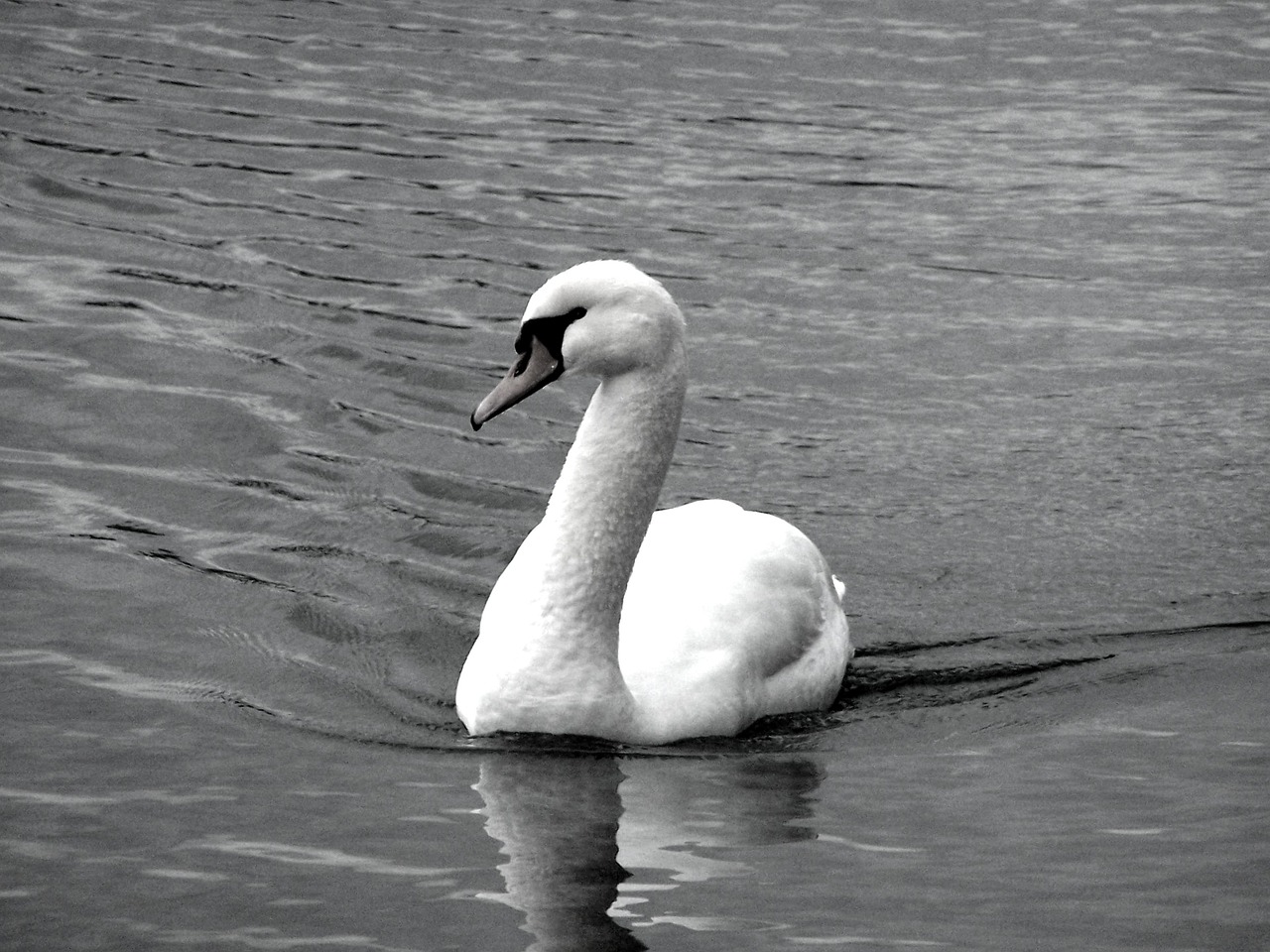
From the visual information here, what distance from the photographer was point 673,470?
10.5 meters

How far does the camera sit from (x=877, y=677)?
27.2ft

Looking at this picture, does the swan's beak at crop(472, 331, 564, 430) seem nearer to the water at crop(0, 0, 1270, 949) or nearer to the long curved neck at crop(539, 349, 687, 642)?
the long curved neck at crop(539, 349, 687, 642)

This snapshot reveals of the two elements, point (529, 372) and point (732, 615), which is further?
point (732, 615)

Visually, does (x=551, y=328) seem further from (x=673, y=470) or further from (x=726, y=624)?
(x=673, y=470)

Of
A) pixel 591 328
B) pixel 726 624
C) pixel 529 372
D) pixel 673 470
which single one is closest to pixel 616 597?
pixel 726 624

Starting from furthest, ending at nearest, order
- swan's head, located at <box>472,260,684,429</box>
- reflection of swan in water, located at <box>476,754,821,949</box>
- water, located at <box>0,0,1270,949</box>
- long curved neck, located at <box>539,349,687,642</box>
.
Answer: long curved neck, located at <box>539,349,687,642</box> < swan's head, located at <box>472,260,684,429</box> < water, located at <box>0,0,1270,949</box> < reflection of swan in water, located at <box>476,754,821,949</box>

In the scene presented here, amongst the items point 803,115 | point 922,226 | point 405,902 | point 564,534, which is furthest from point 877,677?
point 803,115

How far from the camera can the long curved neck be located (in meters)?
7.12

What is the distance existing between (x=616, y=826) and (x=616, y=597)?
3.30 feet

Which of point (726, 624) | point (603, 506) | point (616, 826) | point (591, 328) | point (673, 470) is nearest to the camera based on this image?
point (616, 826)

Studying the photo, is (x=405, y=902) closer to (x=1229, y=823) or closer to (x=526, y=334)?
(x=526, y=334)

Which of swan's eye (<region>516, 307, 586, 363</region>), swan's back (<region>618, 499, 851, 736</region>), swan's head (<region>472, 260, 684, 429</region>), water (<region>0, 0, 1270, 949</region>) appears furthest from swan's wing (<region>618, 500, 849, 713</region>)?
swan's eye (<region>516, 307, 586, 363</region>)

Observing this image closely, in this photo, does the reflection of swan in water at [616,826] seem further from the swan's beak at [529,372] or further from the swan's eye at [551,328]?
the swan's eye at [551,328]

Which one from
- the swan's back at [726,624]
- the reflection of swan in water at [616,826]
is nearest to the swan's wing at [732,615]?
the swan's back at [726,624]
